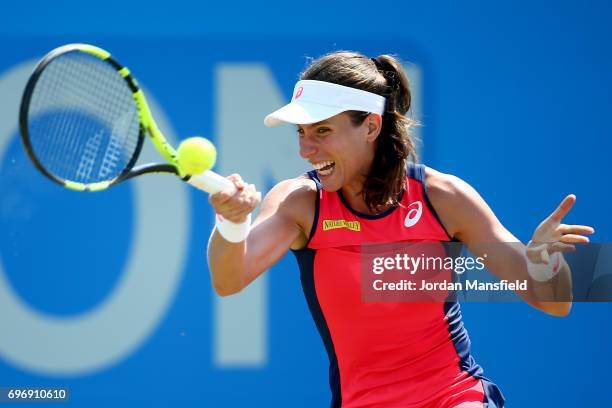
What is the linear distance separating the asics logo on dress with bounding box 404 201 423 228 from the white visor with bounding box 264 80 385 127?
318 mm

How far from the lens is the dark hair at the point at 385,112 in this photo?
3.21 meters

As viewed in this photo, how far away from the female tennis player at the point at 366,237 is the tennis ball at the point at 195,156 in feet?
1.74

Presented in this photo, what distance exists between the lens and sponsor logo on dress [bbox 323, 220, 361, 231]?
3.17 meters

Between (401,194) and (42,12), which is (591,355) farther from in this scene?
(42,12)

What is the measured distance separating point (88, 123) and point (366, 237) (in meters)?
0.89

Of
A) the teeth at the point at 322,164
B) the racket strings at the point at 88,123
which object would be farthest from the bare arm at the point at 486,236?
the racket strings at the point at 88,123

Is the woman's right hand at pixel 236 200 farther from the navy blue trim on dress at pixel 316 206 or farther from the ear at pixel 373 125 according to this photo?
the ear at pixel 373 125

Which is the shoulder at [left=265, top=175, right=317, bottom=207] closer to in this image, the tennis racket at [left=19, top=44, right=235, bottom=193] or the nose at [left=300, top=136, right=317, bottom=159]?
the nose at [left=300, top=136, right=317, bottom=159]

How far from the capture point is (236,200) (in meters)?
2.66

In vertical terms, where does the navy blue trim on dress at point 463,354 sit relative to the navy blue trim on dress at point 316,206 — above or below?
below

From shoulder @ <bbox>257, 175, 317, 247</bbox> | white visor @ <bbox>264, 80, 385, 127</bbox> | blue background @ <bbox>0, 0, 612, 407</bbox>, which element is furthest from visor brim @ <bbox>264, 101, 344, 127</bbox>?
blue background @ <bbox>0, 0, 612, 407</bbox>

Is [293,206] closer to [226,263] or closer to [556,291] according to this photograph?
[226,263]

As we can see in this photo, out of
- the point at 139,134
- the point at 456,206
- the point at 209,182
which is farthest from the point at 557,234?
the point at 139,134

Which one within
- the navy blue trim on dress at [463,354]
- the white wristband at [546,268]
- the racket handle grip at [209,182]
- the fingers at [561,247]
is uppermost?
the racket handle grip at [209,182]
